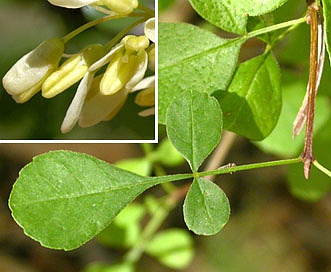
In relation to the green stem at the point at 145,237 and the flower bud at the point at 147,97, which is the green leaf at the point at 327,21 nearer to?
the flower bud at the point at 147,97

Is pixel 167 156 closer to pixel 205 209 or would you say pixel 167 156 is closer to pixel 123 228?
pixel 123 228

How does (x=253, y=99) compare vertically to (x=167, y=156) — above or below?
above

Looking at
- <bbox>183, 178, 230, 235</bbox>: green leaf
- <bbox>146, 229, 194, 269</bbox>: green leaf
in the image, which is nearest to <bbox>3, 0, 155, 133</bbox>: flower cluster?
<bbox>183, 178, 230, 235</bbox>: green leaf

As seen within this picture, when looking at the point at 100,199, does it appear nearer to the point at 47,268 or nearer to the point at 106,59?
the point at 106,59

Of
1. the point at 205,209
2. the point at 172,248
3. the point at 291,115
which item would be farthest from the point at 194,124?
the point at 172,248

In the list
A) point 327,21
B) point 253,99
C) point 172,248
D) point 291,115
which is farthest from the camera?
point 172,248

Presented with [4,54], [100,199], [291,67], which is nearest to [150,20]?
[100,199]

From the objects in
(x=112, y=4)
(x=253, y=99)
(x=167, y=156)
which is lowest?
(x=167, y=156)
